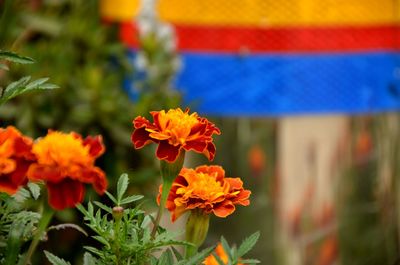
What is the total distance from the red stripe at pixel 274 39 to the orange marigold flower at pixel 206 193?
2.24 metres

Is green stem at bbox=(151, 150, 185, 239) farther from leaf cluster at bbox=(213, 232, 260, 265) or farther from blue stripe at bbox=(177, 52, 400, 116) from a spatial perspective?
blue stripe at bbox=(177, 52, 400, 116)

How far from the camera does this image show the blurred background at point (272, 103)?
3.30 m

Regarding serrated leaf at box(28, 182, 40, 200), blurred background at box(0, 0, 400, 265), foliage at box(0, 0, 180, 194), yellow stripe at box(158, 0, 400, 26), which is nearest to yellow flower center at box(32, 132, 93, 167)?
serrated leaf at box(28, 182, 40, 200)

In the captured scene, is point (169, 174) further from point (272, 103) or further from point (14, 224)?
point (272, 103)

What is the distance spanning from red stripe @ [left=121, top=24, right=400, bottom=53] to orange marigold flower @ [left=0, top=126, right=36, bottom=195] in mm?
2382

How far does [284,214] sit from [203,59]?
0.59 meters

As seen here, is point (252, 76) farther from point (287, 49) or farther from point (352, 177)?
point (352, 177)

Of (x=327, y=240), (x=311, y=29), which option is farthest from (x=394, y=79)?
(x=327, y=240)

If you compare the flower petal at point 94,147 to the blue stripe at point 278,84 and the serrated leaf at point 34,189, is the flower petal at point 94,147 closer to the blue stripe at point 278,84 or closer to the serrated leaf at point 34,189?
the serrated leaf at point 34,189

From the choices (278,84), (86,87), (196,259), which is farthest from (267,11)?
(196,259)

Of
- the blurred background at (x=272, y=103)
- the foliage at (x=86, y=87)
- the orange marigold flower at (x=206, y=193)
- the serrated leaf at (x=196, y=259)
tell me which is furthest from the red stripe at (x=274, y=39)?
the serrated leaf at (x=196, y=259)

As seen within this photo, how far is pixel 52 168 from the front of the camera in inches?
37.6

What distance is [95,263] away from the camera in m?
1.06

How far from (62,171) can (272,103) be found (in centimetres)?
240
